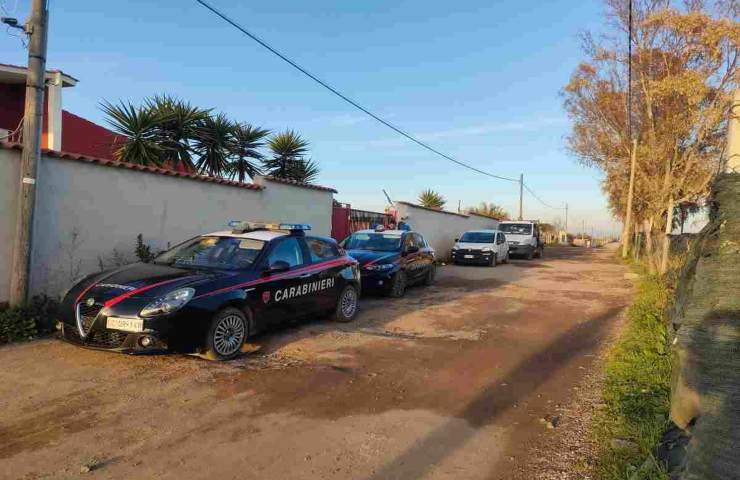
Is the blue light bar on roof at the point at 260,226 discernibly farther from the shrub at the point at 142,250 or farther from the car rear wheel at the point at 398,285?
the car rear wheel at the point at 398,285

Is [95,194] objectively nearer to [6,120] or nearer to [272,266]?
[272,266]

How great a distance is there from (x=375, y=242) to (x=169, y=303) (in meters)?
6.66

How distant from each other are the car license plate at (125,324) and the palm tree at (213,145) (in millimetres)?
8149

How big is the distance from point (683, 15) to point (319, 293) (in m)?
24.6

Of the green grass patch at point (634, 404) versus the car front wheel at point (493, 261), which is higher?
the car front wheel at point (493, 261)

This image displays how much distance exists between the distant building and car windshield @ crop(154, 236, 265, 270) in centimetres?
627

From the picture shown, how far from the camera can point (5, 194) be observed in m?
6.40

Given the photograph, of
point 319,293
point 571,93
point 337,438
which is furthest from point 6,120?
point 571,93

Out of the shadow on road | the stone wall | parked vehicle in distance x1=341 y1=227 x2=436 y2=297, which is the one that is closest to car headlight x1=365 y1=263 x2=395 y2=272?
parked vehicle in distance x1=341 y1=227 x2=436 y2=297

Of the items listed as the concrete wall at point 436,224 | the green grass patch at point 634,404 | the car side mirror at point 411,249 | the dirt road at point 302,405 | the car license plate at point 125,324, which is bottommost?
the dirt road at point 302,405

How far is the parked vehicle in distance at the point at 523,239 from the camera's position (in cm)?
2425

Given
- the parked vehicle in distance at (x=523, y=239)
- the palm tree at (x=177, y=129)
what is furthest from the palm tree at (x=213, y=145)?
the parked vehicle in distance at (x=523, y=239)

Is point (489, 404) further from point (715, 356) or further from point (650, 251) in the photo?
point (650, 251)

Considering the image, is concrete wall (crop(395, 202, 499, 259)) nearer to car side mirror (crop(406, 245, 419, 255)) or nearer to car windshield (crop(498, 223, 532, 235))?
car windshield (crop(498, 223, 532, 235))
